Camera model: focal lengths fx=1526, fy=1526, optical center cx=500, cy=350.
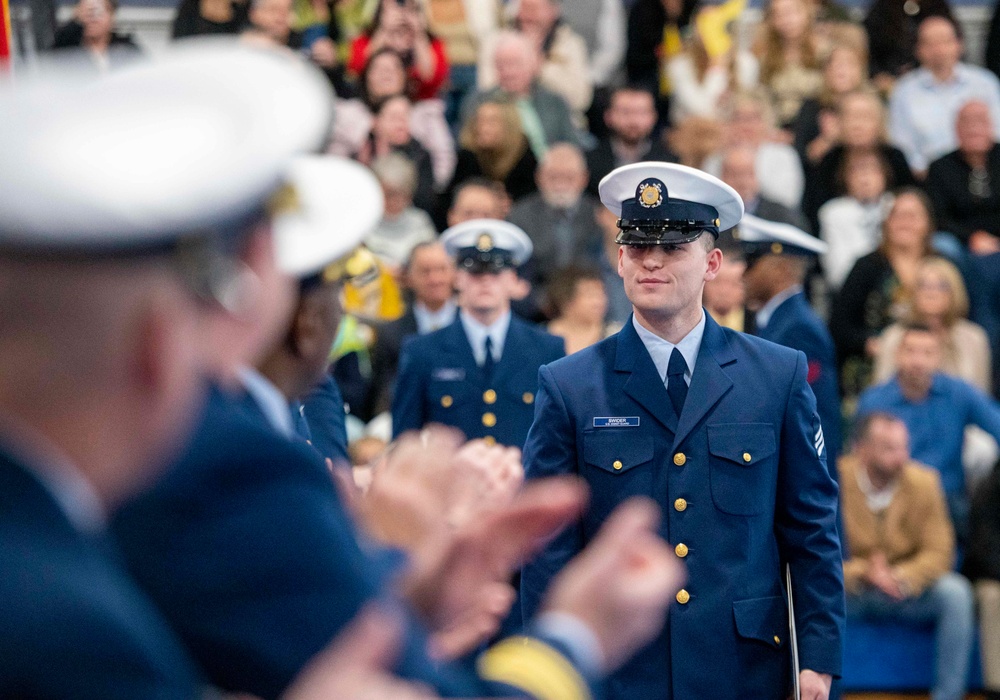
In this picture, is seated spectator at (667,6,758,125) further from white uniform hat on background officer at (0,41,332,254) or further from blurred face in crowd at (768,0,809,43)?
white uniform hat on background officer at (0,41,332,254)

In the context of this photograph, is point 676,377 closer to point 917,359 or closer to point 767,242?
point 767,242

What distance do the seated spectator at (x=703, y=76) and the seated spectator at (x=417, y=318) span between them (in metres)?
2.78

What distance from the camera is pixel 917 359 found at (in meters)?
7.31

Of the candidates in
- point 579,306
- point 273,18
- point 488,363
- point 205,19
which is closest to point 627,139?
point 273,18

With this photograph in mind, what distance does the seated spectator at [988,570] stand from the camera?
22.6ft

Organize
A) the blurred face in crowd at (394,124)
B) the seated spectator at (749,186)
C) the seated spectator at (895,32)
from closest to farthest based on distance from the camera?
the seated spectator at (749,186) → the blurred face in crowd at (394,124) → the seated spectator at (895,32)

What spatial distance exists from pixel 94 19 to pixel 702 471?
6.62m

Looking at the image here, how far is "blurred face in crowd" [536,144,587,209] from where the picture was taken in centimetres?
860

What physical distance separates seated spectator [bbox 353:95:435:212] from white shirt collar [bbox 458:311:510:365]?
259 cm

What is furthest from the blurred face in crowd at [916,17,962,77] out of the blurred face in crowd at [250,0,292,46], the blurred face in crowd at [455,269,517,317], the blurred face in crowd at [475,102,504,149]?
the blurred face in crowd at [455,269,517,317]

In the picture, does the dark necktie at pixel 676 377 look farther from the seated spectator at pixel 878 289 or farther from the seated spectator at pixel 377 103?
the seated spectator at pixel 377 103

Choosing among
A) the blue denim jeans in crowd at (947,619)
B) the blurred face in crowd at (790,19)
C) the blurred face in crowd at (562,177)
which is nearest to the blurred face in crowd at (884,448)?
the blue denim jeans in crowd at (947,619)

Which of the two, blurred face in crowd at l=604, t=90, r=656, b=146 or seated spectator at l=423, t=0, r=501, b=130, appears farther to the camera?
seated spectator at l=423, t=0, r=501, b=130

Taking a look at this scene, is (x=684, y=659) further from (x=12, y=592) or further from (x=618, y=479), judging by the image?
(x=12, y=592)
